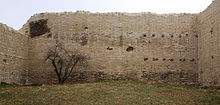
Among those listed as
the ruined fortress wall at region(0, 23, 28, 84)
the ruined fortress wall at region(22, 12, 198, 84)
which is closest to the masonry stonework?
the ruined fortress wall at region(22, 12, 198, 84)

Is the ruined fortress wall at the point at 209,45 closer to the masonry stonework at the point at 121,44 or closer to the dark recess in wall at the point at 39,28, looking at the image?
the masonry stonework at the point at 121,44

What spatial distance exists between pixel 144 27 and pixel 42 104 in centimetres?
941

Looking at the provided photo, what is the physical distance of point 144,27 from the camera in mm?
14273

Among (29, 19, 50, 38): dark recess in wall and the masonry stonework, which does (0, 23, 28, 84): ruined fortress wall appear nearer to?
the masonry stonework

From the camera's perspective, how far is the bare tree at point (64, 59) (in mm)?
13875

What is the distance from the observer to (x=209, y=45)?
40.4 ft

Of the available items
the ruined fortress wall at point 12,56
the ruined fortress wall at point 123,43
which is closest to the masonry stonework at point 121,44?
the ruined fortress wall at point 123,43

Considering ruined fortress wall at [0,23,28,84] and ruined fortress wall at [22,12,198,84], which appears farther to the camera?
ruined fortress wall at [22,12,198,84]

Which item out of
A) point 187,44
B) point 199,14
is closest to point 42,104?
point 187,44

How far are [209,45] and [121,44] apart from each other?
5.31 meters

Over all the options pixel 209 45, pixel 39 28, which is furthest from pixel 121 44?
pixel 39 28

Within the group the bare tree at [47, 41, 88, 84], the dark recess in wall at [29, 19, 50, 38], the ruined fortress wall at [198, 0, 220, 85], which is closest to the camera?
the ruined fortress wall at [198, 0, 220, 85]

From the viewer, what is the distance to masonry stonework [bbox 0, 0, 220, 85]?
1391 cm

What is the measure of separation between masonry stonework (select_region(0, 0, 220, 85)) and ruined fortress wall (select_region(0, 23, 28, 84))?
237 mm
